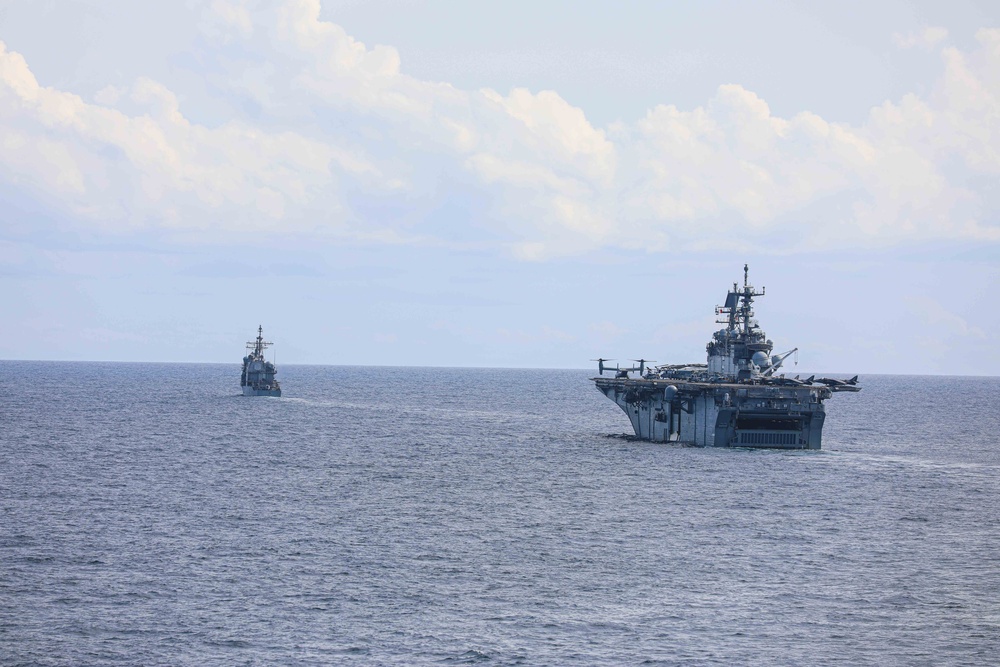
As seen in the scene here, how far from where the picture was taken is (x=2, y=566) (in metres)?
50.6

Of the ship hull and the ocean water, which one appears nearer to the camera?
the ocean water

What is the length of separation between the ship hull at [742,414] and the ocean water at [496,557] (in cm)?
302

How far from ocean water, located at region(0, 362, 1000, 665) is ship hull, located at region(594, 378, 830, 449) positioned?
302 centimetres

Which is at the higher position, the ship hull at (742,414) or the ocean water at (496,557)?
the ship hull at (742,414)

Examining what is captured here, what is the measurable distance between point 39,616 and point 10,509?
84.7ft

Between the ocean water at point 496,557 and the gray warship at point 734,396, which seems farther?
the gray warship at point 734,396

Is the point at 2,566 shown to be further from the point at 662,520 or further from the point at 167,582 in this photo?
the point at 662,520

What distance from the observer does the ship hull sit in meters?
98.5

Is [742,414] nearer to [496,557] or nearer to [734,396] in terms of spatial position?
[734,396]

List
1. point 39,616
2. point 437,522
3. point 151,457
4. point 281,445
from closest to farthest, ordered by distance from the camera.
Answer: point 39,616
point 437,522
point 151,457
point 281,445

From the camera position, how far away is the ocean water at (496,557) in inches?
1587

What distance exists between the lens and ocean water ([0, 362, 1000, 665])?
4031cm

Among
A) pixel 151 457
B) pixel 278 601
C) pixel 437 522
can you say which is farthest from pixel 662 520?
pixel 151 457

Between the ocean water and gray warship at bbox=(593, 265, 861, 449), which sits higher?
gray warship at bbox=(593, 265, 861, 449)
